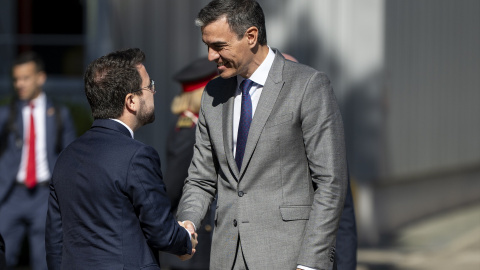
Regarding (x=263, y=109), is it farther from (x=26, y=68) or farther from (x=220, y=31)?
(x=26, y=68)

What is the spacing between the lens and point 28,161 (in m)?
6.40

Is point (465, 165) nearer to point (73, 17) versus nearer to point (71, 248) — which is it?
point (73, 17)

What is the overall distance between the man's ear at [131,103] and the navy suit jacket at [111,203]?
8 centimetres

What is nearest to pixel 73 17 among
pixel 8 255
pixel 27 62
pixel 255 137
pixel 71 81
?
pixel 71 81

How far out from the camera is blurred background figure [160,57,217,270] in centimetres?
506

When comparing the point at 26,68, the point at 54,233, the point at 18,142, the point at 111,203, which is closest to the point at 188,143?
the point at 54,233

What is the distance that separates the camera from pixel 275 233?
3.56 m

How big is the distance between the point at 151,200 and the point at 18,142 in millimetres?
3399

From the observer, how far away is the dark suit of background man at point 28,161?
6.35 meters

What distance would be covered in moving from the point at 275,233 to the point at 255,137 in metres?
0.41

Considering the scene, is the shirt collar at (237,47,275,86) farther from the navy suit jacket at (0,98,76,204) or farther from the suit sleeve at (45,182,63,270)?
the navy suit jacket at (0,98,76,204)

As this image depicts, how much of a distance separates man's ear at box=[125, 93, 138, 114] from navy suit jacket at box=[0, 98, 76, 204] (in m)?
3.11

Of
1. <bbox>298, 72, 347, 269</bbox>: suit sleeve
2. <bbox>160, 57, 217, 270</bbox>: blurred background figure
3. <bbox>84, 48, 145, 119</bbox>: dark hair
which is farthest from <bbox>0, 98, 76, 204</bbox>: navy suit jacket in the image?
<bbox>298, 72, 347, 269</bbox>: suit sleeve

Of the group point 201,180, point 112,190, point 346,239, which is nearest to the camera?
point 112,190
